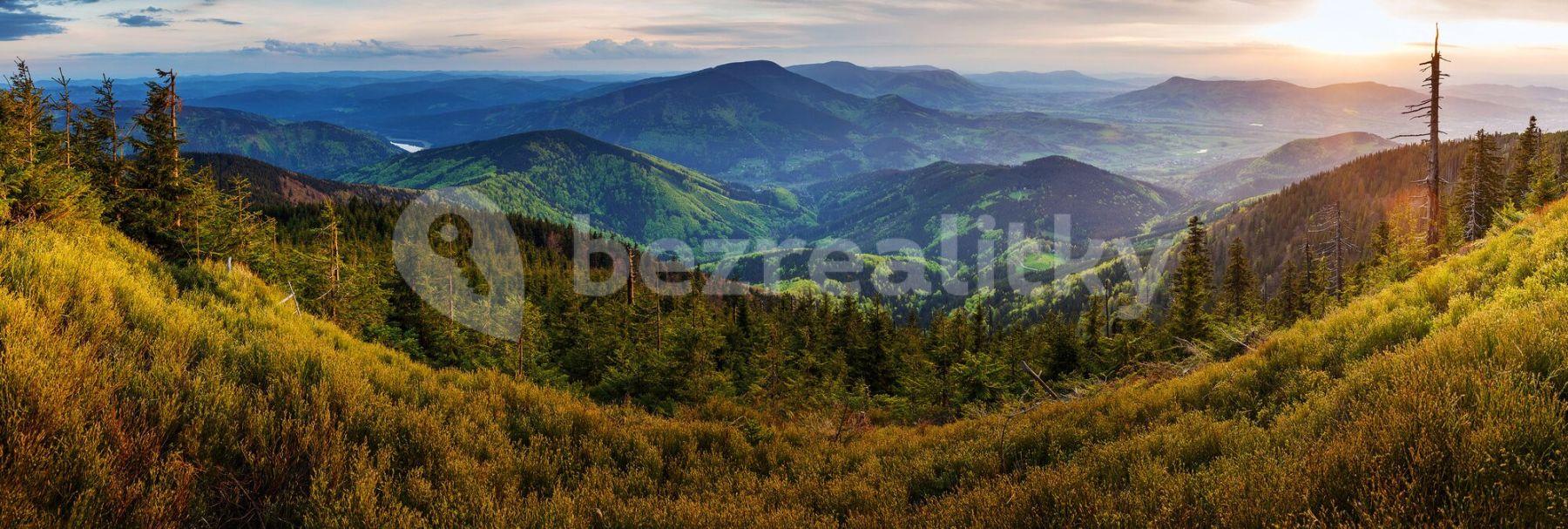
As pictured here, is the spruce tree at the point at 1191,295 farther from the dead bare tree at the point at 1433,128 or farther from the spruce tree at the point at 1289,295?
the spruce tree at the point at 1289,295

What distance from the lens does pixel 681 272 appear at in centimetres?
11350

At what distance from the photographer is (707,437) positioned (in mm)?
9898

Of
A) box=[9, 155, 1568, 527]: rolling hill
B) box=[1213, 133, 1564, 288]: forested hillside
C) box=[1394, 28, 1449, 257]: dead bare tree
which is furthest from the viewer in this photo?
box=[1213, 133, 1564, 288]: forested hillside

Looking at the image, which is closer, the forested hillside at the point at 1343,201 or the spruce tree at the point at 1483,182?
the spruce tree at the point at 1483,182

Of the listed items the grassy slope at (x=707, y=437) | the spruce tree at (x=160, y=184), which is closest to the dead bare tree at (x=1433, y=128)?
the grassy slope at (x=707, y=437)

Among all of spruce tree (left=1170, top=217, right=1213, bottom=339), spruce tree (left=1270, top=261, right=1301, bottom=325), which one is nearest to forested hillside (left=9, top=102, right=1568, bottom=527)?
spruce tree (left=1170, top=217, right=1213, bottom=339)

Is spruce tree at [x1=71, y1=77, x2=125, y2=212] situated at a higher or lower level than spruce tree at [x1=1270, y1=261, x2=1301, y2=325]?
higher

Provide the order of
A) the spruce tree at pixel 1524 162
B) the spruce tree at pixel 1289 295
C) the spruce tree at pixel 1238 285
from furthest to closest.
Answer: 1. the spruce tree at pixel 1289 295
2. the spruce tree at pixel 1524 162
3. the spruce tree at pixel 1238 285

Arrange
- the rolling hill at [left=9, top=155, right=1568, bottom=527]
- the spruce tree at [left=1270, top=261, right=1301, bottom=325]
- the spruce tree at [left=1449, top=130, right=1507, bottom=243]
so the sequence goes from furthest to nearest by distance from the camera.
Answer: the spruce tree at [left=1270, top=261, right=1301, bottom=325] → the spruce tree at [left=1449, top=130, right=1507, bottom=243] → the rolling hill at [left=9, top=155, right=1568, bottom=527]

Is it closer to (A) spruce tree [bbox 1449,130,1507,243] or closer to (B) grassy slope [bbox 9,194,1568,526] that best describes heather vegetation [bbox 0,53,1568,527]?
(B) grassy slope [bbox 9,194,1568,526]

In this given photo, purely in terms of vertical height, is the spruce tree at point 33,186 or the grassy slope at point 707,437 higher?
the spruce tree at point 33,186

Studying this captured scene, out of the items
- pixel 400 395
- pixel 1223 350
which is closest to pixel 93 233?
pixel 400 395

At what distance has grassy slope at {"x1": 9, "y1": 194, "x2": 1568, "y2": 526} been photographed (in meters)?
4.68

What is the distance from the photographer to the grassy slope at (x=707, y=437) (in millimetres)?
4676
